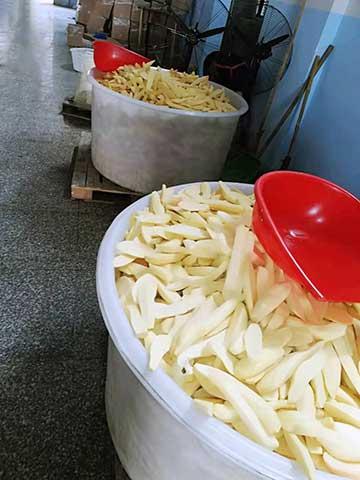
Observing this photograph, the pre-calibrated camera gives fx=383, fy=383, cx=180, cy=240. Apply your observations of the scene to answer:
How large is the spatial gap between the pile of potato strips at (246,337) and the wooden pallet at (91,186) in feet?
3.79

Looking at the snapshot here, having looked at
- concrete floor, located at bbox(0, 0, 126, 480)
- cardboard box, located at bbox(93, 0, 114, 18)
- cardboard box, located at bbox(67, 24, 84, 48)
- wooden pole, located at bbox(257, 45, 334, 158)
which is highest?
wooden pole, located at bbox(257, 45, 334, 158)

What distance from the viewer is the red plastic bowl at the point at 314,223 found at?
620mm

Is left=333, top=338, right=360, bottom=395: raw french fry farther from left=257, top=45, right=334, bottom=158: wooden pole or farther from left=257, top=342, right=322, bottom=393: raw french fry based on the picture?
left=257, top=45, right=334, bottom=158: wooden pole

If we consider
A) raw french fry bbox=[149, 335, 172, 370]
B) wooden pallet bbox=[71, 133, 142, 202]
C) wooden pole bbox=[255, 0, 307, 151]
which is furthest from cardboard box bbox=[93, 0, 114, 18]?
raw french fry bbox=[149, 335, 172, 370]

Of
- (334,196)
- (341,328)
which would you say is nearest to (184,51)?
(334,196)

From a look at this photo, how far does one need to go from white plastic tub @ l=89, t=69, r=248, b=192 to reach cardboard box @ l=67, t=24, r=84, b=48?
367 cm

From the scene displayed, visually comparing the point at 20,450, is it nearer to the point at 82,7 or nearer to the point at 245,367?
the point at 245,367

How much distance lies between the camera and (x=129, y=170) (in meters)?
1.81

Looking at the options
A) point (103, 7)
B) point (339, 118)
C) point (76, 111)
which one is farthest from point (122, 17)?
point (339, 118)

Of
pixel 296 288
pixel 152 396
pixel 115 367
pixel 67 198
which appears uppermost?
pixel 296 288

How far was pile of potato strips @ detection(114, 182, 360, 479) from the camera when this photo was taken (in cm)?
48

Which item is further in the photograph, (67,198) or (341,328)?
(67,198)

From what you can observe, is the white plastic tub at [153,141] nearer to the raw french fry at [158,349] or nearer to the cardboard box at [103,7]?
the raw french fry at [158,349]

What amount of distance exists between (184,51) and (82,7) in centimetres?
222
